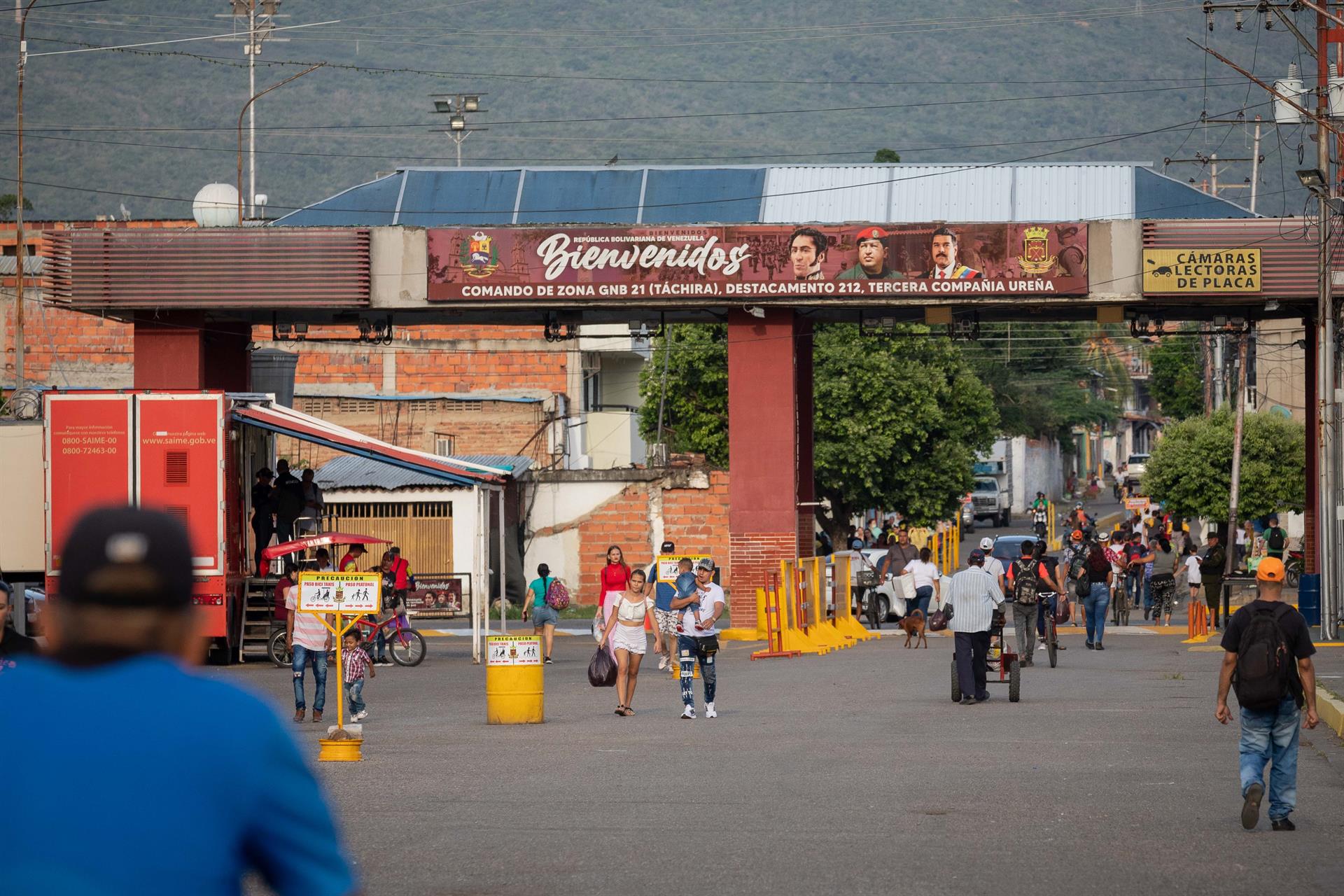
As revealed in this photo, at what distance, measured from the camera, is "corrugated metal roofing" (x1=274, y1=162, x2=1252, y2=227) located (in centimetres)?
3359

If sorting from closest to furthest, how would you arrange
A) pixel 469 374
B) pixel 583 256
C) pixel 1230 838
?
pixel 1230 838
pixel 583 256
pixel 469 374

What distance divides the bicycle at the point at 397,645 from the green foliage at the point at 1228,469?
31.6 metres

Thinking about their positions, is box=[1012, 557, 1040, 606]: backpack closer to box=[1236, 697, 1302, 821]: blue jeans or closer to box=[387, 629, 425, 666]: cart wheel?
box=[387, 629, 425, 666]: cart wheel

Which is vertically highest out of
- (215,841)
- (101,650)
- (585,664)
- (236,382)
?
(236,382)

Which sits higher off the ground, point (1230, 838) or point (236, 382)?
point (236, 382)

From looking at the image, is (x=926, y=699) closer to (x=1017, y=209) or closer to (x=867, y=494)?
(x=1017, y=209)

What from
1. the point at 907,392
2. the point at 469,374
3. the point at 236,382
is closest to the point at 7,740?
the point at 236,382

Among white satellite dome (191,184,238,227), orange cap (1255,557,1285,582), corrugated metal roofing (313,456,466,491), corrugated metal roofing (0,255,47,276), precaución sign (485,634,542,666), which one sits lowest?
precaución sign (485,634,542,666)

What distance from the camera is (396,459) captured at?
27.0 meters

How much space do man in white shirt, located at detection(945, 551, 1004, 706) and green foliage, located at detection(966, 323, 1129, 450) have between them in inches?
2736

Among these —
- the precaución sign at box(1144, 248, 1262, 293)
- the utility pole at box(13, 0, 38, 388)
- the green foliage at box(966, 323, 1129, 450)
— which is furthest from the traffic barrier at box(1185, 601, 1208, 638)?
the green foliage at box(966, 323, 1129, 450)

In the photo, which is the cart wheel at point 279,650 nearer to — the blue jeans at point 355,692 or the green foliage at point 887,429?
the blue jeans at point 355,692

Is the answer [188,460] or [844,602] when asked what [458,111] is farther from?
[188,460]

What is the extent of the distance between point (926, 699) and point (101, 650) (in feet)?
59.0
